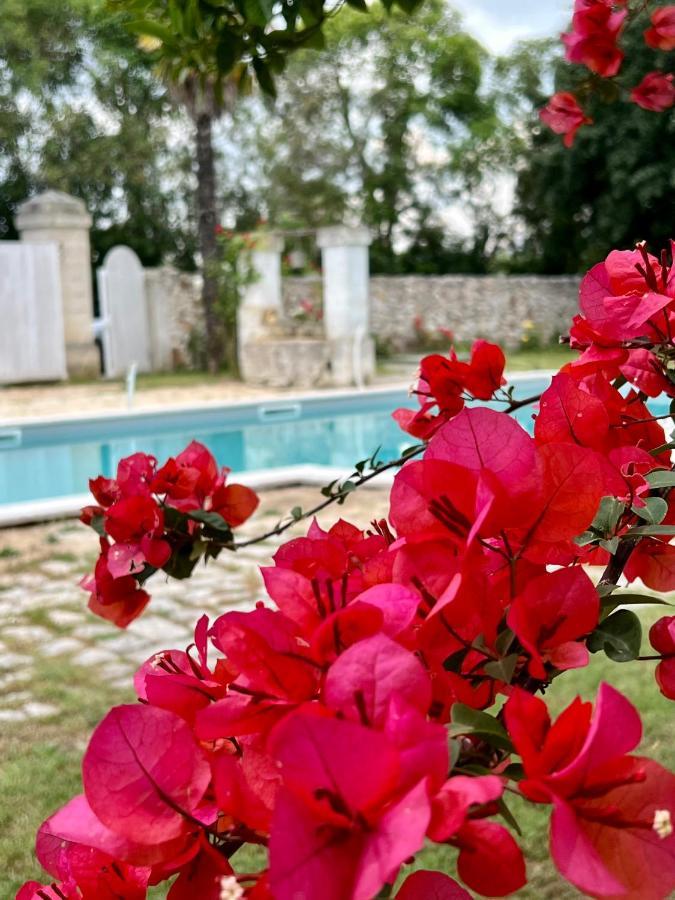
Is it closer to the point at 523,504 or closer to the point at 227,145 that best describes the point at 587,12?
the point at 523,504

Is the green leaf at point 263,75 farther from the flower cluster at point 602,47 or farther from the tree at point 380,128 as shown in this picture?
the tree at point 380,128

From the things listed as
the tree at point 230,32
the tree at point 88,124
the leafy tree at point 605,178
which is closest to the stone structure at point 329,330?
the leafy tree at point 605,178

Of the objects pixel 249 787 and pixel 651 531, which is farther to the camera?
pixel 651 531

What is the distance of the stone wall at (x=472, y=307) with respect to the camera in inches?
602

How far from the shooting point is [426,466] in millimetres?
451

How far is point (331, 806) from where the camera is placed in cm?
32

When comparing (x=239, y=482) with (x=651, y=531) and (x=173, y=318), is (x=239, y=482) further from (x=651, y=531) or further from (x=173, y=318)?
(x=173, y=318)

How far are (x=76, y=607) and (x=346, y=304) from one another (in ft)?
26.1

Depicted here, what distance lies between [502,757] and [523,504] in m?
0.12

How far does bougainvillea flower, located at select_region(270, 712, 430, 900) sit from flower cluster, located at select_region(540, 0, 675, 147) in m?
0.85

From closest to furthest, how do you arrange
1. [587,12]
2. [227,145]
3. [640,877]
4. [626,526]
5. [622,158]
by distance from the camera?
[640,877] < [626,526] < [587,12] < [622,158] < [227,145]

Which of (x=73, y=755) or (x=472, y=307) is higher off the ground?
(x=472, y=307)

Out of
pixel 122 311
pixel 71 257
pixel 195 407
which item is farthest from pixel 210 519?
pixel 122 311

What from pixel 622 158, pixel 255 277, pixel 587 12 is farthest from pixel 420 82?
pixel 587 12
